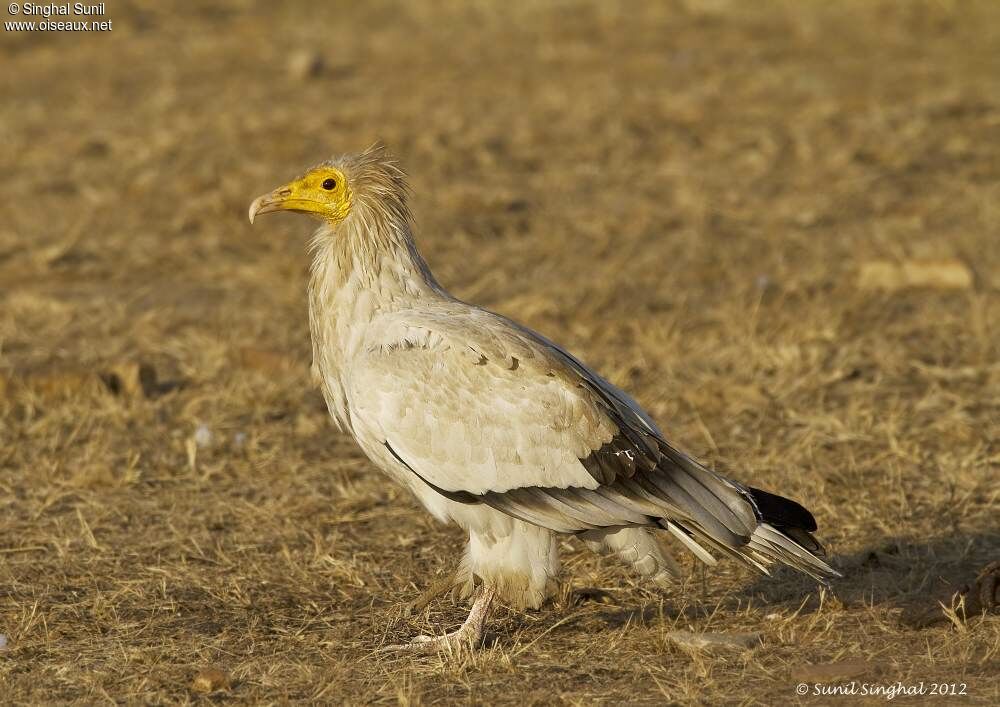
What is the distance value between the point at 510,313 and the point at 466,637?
409cm

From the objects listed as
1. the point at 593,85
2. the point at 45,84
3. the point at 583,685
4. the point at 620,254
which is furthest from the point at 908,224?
the point at 45,84

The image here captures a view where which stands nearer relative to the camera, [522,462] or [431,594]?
[522,462]

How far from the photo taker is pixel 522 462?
5.05 meters

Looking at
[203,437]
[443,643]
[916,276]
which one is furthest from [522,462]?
[916,276]

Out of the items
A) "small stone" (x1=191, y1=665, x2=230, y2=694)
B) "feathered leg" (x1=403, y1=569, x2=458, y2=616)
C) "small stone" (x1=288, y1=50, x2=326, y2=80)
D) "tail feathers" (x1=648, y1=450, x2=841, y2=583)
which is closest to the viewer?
"small stone" (x1=191, y1=665, x2=230, y2=694)

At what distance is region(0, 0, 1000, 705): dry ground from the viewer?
525cm

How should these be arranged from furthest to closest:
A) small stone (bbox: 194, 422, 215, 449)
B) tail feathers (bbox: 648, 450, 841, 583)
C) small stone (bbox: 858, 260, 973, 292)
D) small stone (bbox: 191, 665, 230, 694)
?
small stone (bbox: 858, 260, 973, 292) < small stone (bbox: 194, 422, 215, 449) < tail feathers (bbox: 648, 450, 841, 583) < small stone (bbox: 191, 665, 230, 694)

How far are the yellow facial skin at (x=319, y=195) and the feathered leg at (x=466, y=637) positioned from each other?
59.5 inches

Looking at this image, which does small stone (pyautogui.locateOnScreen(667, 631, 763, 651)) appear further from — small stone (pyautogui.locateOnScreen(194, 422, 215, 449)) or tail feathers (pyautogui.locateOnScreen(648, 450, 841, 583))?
small stone (pyautogui.locateOnScreen(194, 422, 215, 449))

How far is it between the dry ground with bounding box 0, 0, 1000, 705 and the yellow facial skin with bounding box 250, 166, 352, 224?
4.42ft

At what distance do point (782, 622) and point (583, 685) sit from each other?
849 mm

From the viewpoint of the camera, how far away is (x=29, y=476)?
6895mm

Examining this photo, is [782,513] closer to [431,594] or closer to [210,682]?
[431,594]

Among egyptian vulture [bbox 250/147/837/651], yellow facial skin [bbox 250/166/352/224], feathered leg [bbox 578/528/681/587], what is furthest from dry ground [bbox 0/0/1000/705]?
yellow facial skin [bbox 250/166/352/224]
